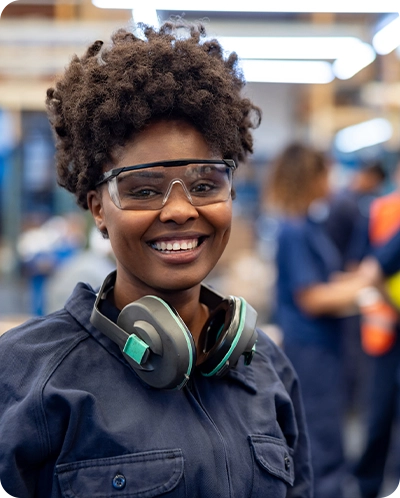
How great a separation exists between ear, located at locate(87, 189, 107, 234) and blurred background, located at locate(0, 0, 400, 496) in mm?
420

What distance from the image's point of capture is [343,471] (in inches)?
135

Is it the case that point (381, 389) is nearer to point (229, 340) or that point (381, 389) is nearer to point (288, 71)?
point (288, 71)

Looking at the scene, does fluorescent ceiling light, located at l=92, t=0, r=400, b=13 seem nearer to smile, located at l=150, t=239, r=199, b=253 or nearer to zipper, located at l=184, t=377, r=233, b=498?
smile, located at l=150, t=239, r=199, b=253

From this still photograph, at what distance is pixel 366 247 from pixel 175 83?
303cm

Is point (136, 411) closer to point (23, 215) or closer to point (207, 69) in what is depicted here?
point (207, 69)

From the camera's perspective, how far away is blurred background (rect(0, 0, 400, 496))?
324 cm

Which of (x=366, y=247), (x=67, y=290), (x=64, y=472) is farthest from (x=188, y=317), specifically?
(x=366, y=247)

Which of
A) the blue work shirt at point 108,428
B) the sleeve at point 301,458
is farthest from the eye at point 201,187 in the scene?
the sleeve at point 301,458

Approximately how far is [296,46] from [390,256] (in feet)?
4.60

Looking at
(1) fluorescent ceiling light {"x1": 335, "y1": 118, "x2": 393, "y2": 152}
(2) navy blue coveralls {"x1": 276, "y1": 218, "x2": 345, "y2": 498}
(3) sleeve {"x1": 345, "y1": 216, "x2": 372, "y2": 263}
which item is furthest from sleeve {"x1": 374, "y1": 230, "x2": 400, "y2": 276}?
(1) fluorescent ceiling light {"x1": 335, "y1": 118, "x2": 393, "y2": 152}

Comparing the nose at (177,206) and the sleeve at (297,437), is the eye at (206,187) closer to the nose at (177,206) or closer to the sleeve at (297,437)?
the nose at (177,206)

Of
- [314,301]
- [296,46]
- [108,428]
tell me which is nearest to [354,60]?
[296,46]

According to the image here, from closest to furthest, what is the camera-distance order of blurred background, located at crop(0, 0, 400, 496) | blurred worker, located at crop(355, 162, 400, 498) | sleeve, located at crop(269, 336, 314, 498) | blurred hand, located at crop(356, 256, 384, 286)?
sleeve, located at crop(269, 336, 314, 498)
blurred background, located at crop(0, 0, 400, 496)
blurred hand, located at crop(356, 256, 384, 286)
blurred worker, located at crop(355, 162, 400, 498)

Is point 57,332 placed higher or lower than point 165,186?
lower
